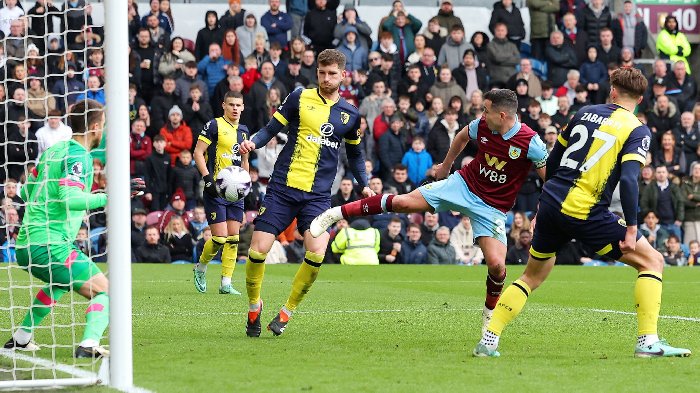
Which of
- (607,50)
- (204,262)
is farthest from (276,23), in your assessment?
(204,262)

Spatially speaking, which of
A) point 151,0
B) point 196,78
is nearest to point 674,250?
point 196,78

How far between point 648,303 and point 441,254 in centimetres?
1416

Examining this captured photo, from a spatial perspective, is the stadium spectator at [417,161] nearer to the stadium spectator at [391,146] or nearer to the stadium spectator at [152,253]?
the stadium spectator at [391,146]

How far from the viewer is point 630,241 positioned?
8.25 meters

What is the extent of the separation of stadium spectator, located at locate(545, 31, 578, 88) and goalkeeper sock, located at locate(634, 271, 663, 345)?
17659 millimetres

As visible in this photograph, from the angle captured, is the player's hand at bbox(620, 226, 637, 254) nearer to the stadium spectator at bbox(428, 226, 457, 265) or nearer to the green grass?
the green grass

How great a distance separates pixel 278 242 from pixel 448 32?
6.65m

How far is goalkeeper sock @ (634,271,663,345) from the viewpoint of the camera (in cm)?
854

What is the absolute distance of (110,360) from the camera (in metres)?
7.04

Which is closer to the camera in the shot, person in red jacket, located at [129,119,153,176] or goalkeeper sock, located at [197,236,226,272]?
goalkeeper sock, located at [197,236,226,272]

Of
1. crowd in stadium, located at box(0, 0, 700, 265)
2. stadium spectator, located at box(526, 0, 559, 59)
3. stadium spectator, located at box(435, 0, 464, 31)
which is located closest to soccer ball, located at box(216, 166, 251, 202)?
crowd in stadium, located at box(0, 0, 700, 265)

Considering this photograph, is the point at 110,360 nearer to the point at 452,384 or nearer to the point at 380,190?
the point at 452,384

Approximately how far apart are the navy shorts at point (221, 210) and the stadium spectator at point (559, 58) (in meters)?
12.0

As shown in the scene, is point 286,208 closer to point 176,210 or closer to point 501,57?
point 176,210
